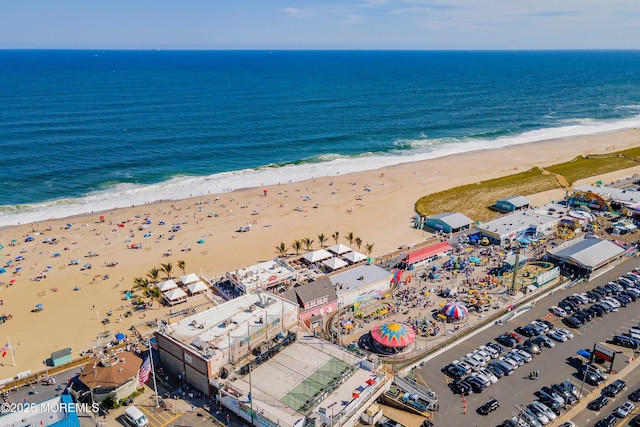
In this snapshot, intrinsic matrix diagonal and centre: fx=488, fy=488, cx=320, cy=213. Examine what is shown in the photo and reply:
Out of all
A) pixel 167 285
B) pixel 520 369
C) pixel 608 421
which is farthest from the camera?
pixel 167 285

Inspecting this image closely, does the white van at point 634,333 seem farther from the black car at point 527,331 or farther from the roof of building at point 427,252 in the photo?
the roof of building at point 427,252

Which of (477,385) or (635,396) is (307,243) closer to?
(477,385)

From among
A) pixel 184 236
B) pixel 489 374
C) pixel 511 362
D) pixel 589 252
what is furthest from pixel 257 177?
pixel 489 374

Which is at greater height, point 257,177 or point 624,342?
point 257,177

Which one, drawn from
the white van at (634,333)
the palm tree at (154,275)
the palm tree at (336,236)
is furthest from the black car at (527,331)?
the palm tree at (154,275)

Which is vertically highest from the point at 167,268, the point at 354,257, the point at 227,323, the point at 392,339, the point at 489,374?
the point at 227,323

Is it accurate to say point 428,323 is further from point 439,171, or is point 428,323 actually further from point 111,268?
point 439,171
